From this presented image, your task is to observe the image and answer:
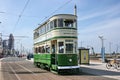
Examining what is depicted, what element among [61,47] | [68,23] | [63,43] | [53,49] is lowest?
[53,49]

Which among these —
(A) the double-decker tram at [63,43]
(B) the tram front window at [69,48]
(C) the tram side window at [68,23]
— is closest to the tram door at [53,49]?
(A) the double-decker tram at [63,43]

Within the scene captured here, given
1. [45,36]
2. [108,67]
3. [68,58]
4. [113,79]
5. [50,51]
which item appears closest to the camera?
[113,79]

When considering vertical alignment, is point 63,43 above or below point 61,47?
above

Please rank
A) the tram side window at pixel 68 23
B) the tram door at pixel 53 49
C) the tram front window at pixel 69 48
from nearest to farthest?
the tram front window at pixel 69 48 → the tram side window at pixel 68 23 → the tram door at pixel 53 49

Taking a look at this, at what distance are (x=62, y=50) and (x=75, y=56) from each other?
4.02 ft

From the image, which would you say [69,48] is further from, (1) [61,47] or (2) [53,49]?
(2) [53,49]

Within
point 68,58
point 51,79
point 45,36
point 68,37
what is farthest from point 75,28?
point 51,79

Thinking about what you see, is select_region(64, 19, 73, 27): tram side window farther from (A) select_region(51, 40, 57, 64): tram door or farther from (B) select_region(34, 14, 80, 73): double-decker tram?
(A) select_region(51, 40, 57, 64): tram door

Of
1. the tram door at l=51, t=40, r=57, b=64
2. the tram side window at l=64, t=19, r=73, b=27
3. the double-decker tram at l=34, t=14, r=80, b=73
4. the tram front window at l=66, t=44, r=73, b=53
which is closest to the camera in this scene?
the double-decker tram at l=34, t=14, r=80, b=73

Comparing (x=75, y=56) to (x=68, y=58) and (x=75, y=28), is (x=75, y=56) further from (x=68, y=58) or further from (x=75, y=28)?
(x=75, y=28)

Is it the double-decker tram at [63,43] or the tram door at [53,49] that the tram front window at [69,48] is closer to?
the double-decker tram at [63,43]

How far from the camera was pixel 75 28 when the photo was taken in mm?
25219

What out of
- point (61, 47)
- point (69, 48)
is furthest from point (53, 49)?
point (69, 48)

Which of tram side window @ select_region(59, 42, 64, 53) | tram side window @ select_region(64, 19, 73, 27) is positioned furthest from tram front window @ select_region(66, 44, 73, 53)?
tram side window @ select_region(64, 19, 73, 27)
